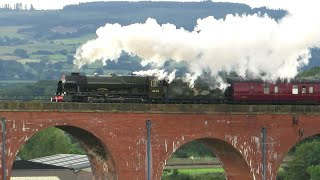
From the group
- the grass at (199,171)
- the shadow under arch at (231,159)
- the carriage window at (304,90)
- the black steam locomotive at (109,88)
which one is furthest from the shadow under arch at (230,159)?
the grass at (199,171)

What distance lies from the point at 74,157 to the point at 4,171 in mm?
42756

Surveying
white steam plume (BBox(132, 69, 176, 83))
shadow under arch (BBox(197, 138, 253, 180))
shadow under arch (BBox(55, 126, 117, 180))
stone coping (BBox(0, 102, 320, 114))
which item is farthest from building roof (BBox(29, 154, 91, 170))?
stone coping (BBox(0, 102, 320, 114))

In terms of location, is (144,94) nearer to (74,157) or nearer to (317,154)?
(74,157)

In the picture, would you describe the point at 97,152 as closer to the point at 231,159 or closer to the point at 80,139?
the point at 80,139

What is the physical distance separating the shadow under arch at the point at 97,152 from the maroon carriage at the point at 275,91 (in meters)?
12.2

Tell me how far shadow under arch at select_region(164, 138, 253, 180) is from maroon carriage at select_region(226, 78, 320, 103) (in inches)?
155

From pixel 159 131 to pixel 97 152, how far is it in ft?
16.7

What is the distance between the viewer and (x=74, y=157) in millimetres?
103500

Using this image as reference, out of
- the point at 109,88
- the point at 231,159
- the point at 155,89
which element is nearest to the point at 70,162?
the point at 231,159

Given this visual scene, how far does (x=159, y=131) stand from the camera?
67.1 metres

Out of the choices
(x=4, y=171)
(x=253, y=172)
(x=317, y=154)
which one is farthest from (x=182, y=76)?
(x=317, y=154)

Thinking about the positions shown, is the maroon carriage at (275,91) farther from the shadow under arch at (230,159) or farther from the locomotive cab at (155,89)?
the locomotive cab at (155,89)

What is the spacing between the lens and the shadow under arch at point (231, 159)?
Answer: 2810 inches

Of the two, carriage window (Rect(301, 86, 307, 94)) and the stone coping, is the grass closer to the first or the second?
carriage window (Rect(301, 86, 307, 94))
